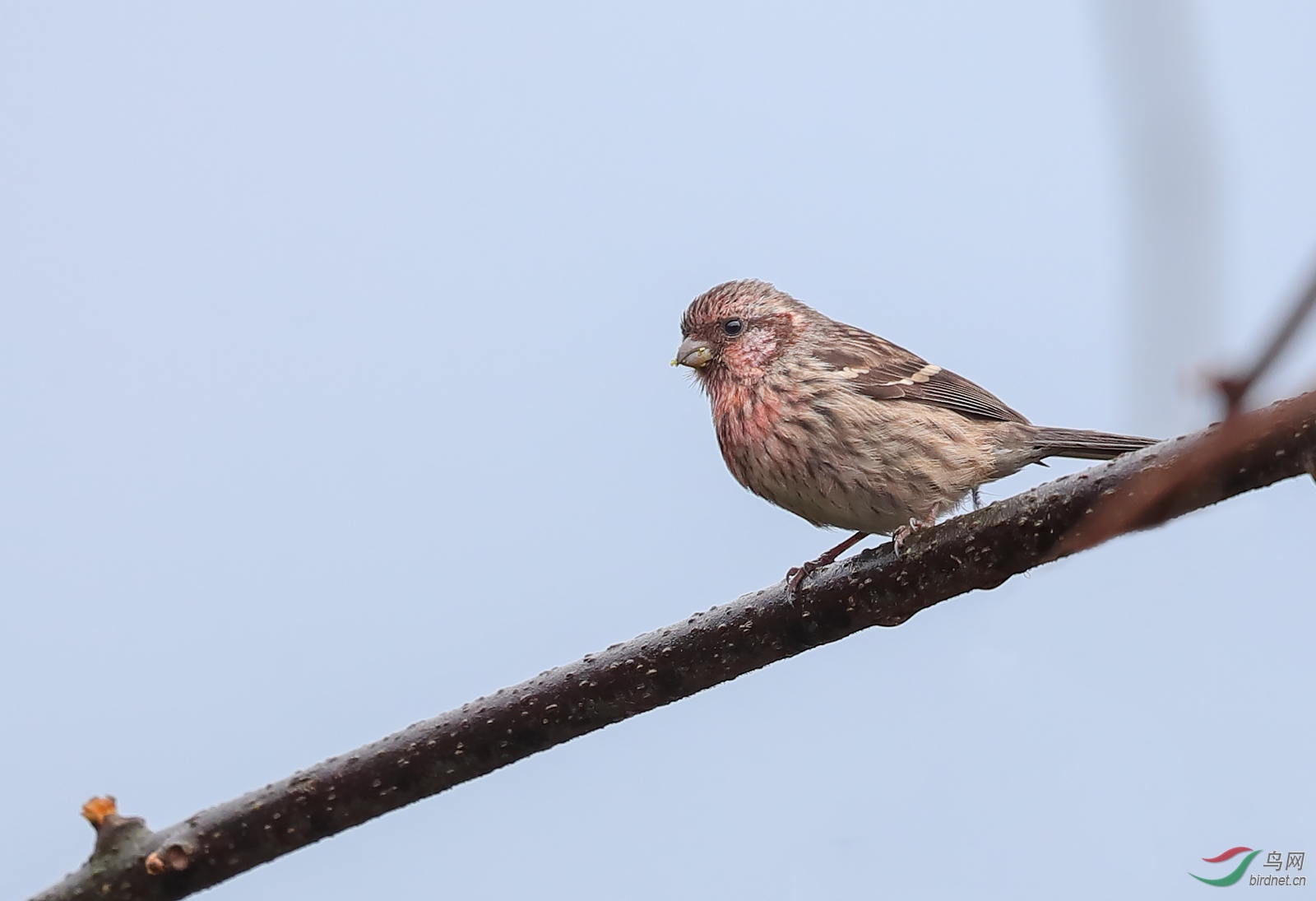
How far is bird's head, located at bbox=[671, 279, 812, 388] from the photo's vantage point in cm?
785

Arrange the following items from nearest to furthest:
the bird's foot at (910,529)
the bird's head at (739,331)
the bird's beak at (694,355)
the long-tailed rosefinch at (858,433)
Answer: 1. the bird's foot at (910,529)
2. the long-tailed rosefinch at (858,433)
3. the bird's head at (739,331)
4. the bird's beak at (694,355)

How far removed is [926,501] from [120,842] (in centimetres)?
423

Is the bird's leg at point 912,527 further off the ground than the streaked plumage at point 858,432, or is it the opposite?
the streaked plumage at point 858,432

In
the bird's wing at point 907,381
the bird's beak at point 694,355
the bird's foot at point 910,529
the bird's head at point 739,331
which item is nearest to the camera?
the bird's foot at point 910,529

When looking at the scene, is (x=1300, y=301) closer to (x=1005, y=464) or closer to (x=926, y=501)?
(x=926, y=501)

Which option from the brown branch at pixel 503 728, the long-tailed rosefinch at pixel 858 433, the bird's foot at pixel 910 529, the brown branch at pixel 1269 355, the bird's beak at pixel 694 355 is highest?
the bird's beak at pixel 694 355

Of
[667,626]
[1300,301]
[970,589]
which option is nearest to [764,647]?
[667,626]

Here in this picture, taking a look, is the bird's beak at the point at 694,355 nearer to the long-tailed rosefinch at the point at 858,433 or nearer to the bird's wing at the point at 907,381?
the long-tailed rosefinch at the point at 858,433

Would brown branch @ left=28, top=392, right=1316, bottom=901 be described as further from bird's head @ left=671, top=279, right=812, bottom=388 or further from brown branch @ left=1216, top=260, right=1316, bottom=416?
brown branch @ left=1216, top=260, right=1316, bottom=416

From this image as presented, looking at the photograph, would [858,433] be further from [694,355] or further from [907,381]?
[694,355]

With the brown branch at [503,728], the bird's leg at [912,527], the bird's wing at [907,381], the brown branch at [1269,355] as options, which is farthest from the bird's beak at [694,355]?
the brown branch at [1269,355]

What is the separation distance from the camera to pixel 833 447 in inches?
272

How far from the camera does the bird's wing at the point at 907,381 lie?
24.2 feet

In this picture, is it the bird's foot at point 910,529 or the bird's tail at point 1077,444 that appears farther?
the bird's tail at point 1077,444
